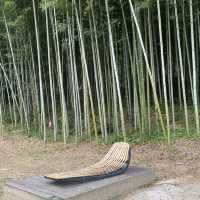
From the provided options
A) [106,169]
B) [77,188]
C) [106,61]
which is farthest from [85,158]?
[106,61]

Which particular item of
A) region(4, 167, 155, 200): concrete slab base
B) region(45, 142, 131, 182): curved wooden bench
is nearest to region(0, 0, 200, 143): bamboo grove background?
region(45, 142, 131, 182): curved wooden bench

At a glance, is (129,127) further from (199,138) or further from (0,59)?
(0,59)

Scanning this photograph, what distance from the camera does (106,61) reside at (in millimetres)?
9547

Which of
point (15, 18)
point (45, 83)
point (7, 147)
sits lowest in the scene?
point (7, 147)

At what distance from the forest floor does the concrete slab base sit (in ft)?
1.90

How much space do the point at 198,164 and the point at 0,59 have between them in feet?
25.2

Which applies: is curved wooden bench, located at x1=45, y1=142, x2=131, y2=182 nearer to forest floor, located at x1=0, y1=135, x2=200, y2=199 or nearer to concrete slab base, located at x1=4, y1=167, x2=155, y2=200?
concrete slab base, located at x1=4, y1=167, x2=155, y2=200

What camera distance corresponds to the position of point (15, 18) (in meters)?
9.72

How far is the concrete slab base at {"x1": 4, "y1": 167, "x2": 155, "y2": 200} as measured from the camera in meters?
4.24

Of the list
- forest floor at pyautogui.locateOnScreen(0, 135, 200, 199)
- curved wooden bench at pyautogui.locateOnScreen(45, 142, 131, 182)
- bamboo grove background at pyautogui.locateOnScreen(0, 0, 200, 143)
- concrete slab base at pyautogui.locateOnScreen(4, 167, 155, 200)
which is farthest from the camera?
bamboo grove background at pyautogui.locateOnScreen(0, 0, 200, 143)

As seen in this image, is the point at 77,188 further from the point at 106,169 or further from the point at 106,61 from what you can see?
the point at 106,61

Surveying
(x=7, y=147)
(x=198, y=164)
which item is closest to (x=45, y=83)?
(x=7, y=147)

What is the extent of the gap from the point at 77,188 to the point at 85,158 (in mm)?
2614

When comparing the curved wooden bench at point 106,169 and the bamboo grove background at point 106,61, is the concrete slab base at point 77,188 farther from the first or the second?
the bamboo grove background at point 106,61
